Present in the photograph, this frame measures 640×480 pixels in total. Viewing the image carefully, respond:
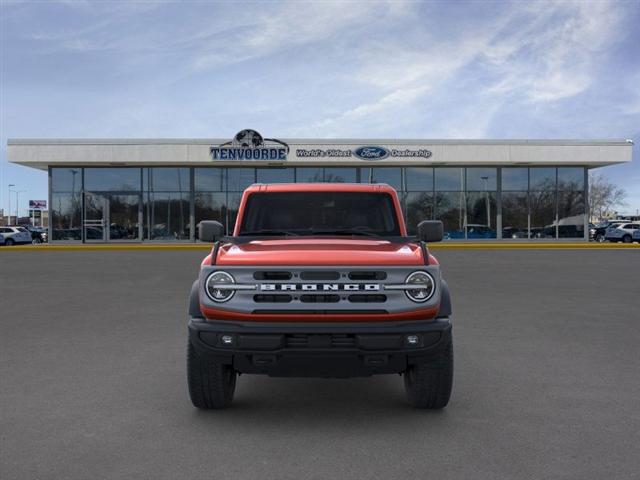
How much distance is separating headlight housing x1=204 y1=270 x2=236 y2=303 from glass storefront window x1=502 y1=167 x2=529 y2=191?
3593 cm

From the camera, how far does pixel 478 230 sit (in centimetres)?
3778

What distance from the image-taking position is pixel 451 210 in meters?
37.9

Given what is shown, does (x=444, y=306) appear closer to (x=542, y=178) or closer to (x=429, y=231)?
(x=429, y=231)

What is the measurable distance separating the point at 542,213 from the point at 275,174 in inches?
682

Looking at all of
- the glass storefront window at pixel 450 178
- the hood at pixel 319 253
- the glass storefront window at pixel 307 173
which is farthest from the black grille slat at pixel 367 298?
the glass storefront window at pixel 450 178

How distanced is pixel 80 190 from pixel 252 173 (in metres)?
10.8

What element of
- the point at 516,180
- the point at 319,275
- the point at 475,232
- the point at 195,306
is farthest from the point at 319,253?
the point at 516,180

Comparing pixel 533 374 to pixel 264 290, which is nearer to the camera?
pixel 264 290

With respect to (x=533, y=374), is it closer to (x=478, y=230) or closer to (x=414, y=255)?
(x=414, y=255)

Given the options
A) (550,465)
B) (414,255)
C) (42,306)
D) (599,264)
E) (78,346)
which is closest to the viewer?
(550,465)

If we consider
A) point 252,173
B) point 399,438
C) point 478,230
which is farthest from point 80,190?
point 399,438

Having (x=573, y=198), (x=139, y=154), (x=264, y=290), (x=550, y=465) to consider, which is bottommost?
(x=550, y=465)

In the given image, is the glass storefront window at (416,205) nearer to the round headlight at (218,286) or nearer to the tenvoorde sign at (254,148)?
the tenvoorde sign at (254,148)

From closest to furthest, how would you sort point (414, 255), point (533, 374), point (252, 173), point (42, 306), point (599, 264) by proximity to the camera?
1. point (414, 255)
2. point (533, 374)
3. point (42, 306)
4. point (599, 264)
5. point (252, 173)
